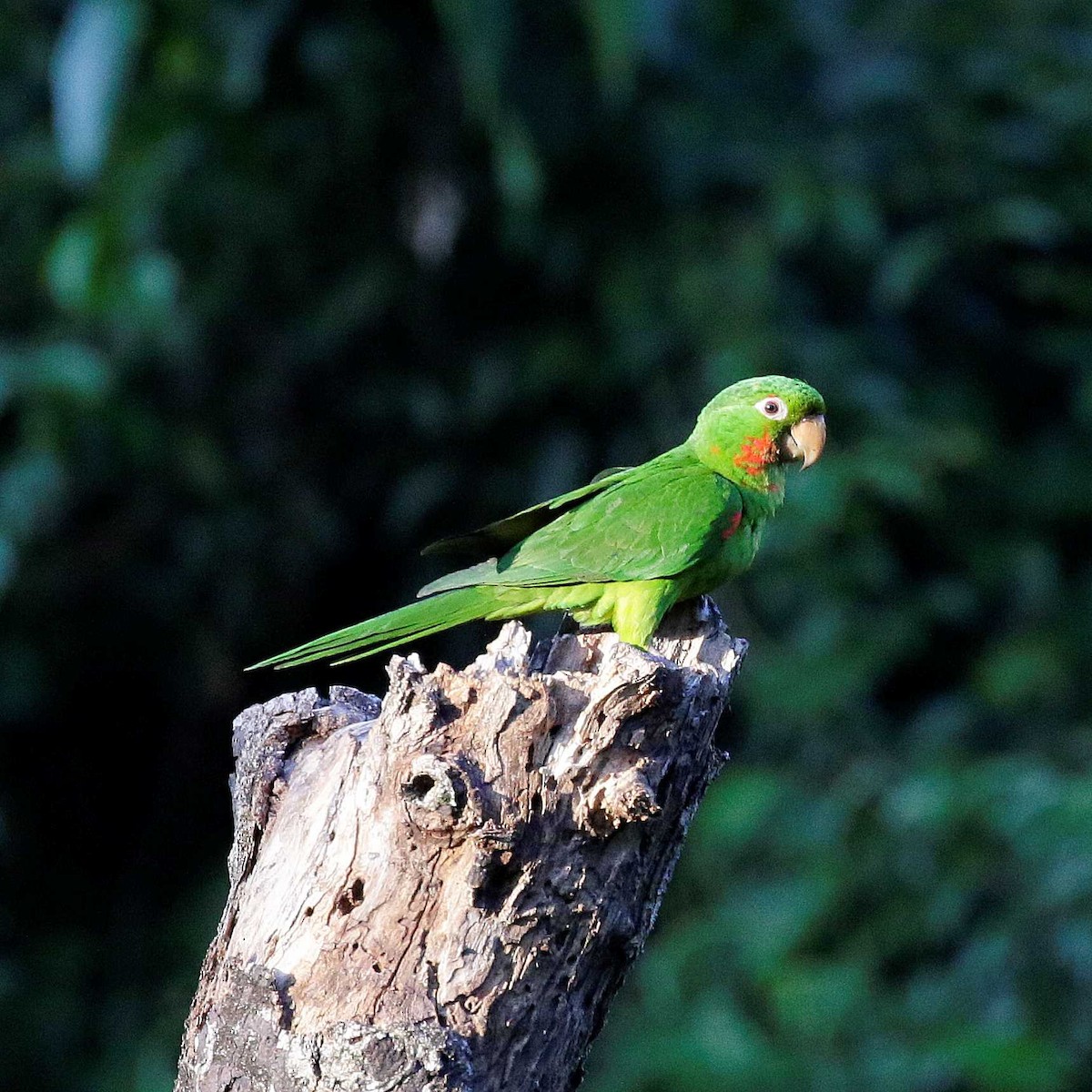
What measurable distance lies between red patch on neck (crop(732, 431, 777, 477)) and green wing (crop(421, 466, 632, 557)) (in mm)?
303

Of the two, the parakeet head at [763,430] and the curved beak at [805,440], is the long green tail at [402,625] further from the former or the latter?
the curved beak at [805,440]

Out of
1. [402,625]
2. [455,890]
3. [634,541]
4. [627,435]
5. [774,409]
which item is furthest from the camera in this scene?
[627,435]

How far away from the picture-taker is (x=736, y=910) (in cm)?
593

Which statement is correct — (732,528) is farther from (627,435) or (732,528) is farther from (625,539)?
(627,435)

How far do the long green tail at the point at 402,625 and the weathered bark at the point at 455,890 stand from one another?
577mm

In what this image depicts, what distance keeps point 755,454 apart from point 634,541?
0.53 metres

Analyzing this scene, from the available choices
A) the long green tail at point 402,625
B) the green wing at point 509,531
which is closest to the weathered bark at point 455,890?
the long green tail at point 402,625

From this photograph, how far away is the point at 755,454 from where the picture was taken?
3.51 m

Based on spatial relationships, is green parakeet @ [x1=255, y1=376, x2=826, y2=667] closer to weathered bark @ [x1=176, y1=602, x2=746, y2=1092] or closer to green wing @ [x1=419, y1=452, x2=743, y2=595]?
green wing @ [x1=419, y1=452, x2=743, y2=595]

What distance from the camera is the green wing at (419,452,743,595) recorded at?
3135 millimetres

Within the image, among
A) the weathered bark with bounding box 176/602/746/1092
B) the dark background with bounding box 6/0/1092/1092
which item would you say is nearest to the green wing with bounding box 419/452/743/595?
the weathered bark with bounding box 176/602/746/1092

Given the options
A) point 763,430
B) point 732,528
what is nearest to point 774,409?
point 763,430

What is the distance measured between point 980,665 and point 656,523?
3.86m

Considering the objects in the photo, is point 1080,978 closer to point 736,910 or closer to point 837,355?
point 736,910
